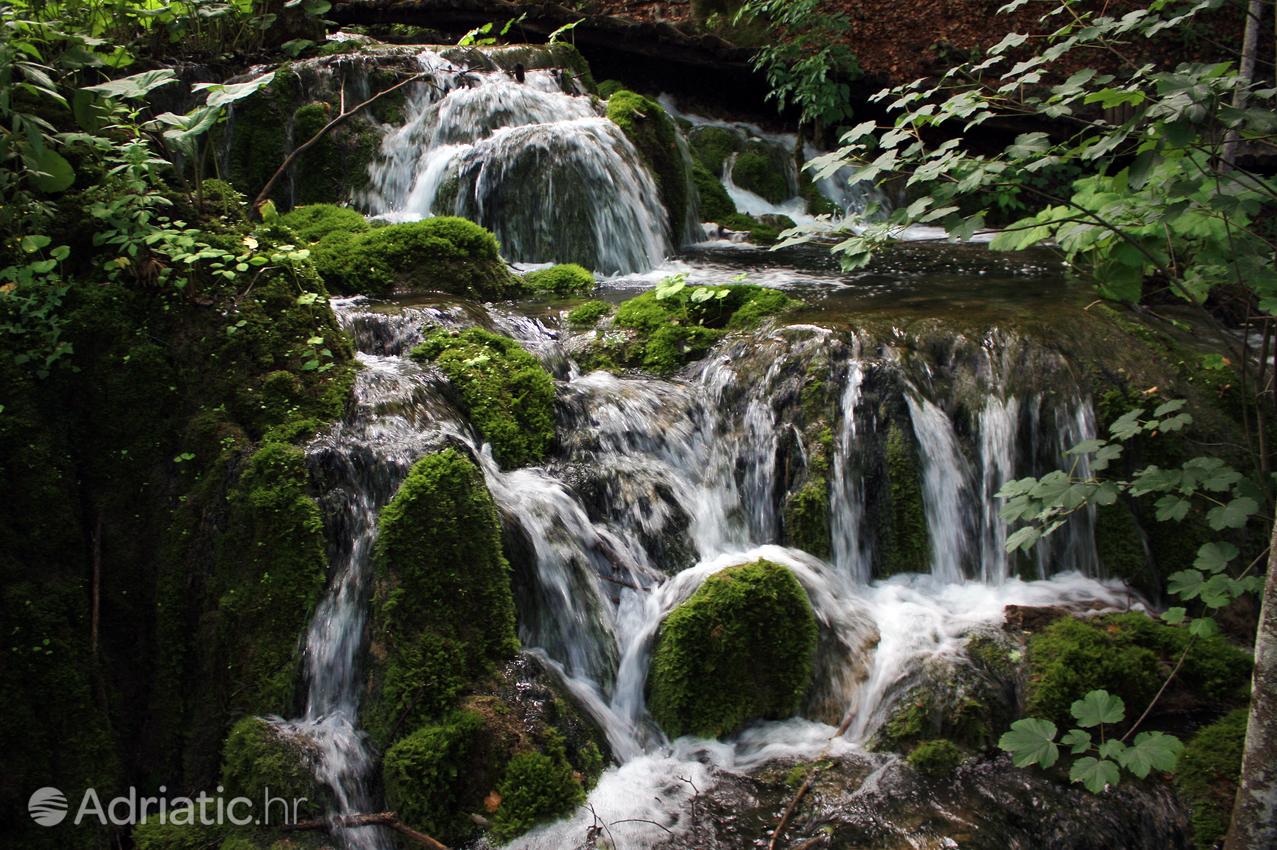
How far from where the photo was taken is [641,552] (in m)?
4.55

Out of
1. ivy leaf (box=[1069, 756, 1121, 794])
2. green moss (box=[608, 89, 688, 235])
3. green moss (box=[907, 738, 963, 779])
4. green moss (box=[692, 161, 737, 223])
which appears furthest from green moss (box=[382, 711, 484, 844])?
green moss (box=[692, 161, 737, 223])

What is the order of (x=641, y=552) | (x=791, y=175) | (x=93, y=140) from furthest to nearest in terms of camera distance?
(x=791, y=175), (x=641, y=552), (x=93, y=140)

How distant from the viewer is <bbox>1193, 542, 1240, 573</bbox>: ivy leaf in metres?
2.85

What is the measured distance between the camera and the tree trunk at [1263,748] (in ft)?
7.51

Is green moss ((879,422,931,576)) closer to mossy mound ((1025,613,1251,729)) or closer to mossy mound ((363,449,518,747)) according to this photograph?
mossy mound ((1025,613,1251,729))

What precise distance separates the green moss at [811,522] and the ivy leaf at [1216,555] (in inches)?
79.6

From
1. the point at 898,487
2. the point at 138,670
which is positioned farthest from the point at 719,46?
the point at 138,670

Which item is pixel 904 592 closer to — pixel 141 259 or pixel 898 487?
pixel 898 487

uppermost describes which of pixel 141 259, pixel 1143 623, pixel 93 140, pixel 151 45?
pixel 151 45

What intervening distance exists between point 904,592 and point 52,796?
13.3 ft

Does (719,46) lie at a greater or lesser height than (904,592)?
greater

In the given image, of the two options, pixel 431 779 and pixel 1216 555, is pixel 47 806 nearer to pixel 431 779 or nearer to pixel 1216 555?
pixel 431 779

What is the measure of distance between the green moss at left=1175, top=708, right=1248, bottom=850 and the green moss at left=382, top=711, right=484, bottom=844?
2859 mm

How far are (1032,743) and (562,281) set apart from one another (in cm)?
518
